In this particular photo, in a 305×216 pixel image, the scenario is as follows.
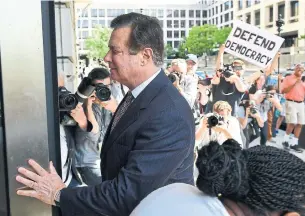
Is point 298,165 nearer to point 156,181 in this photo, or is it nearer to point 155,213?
point 155,213

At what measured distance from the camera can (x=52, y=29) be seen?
3.78 feet

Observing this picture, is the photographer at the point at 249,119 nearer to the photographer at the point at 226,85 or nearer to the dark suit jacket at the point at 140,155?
the photographer at the point at 226,85

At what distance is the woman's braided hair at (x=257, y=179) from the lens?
78 cm

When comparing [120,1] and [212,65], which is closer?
[120,1]

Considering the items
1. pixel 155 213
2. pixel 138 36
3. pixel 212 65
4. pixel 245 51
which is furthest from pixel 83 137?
pixel 212 65

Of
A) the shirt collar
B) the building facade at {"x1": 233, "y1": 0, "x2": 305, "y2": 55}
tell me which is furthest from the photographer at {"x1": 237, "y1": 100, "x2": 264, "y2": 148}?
the shirt collar

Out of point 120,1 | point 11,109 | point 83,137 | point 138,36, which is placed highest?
point 120,1

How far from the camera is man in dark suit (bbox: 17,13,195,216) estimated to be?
1.14 m

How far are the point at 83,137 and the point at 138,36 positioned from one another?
4.94ft

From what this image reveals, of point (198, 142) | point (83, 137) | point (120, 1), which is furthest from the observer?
point (198, 142)

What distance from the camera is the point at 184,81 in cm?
554

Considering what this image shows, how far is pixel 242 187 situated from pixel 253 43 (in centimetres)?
525

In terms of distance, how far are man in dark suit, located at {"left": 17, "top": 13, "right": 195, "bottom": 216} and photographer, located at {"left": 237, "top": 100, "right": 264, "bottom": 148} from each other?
5.09 m

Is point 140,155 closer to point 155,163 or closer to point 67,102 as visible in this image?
point 155,163
